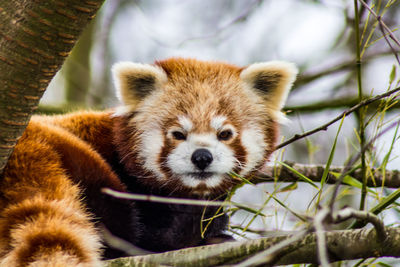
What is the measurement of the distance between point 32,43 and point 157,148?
1134 mm

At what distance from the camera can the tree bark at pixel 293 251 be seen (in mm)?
1592

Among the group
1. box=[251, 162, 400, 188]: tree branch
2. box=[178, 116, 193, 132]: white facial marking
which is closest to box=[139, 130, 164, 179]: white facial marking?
box=[178, 116, 193, 132]: white facial marking

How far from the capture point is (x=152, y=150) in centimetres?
255

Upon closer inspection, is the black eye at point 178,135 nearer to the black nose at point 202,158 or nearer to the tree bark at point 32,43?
the black nose at point 202,158

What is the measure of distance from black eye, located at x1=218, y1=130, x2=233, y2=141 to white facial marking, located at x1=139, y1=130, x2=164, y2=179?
1.00ft

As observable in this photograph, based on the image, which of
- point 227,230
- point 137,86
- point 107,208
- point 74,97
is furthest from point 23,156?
point 74,97

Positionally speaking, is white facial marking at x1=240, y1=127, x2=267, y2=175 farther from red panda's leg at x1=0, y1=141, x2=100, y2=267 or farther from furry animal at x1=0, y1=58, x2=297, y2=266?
red panda's leg at x1=0, y1=141, x2=100, y2=267

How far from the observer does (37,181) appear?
194cm

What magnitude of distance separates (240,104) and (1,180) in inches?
50.9

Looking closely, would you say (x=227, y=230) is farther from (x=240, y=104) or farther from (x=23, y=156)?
(x=23, y=156)

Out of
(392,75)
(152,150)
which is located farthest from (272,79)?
(392,75)

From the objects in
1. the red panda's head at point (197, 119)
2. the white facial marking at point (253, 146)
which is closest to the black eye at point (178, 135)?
the red panda's head at point (197, 119)

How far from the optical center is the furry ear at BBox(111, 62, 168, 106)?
2.65 m

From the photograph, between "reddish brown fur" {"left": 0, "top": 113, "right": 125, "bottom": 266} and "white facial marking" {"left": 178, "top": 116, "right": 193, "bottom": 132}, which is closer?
"reddish brown fur" {"left": 0, "top": 113, "right": 125, "bottom": 266}
